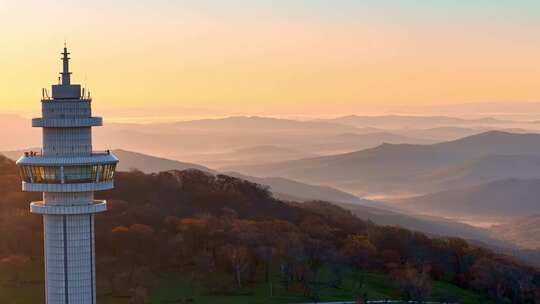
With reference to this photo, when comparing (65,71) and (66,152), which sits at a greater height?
(65,71)

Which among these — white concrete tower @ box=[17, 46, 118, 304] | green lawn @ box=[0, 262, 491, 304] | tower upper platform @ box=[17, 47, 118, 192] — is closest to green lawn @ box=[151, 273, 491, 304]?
green lawn @ box=[0, 262, 491, 304]

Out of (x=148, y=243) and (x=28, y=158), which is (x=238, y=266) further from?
(x=28, y=158)

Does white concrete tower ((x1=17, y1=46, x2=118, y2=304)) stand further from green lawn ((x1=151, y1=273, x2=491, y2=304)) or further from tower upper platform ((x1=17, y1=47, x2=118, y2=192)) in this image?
green lawn ((x1=151, y1=273, x2=491, y2=304))

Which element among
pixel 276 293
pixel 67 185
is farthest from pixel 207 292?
pixel 67 185

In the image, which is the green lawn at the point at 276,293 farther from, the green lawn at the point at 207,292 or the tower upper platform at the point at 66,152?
the tower upper platform at the point at 66,152

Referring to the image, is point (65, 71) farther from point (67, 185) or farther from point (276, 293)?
point (276, 293)

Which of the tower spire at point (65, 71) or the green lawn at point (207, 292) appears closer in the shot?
the tower spire at point (65, 71)

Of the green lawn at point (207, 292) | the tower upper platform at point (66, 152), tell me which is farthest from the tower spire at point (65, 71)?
the green lawn at point (207, 292)

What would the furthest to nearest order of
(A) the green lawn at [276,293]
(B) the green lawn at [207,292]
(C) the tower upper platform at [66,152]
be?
(A) the green lawn at [276,293]
(B) the green lawn at [207,292]
(C) the tower upper platform at [66,152]

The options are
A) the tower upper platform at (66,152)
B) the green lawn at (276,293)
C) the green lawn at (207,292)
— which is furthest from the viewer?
the green lawn at (276,293)
